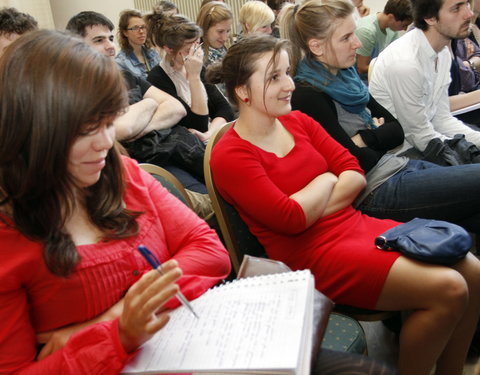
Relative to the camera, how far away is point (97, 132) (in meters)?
0.85

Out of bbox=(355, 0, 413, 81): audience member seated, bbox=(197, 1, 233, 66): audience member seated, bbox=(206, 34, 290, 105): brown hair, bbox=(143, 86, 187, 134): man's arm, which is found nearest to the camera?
bbox=(206, 34, 290, 105): brown hair

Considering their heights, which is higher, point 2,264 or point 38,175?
point 38,175

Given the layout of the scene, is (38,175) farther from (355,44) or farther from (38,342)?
(355,44)

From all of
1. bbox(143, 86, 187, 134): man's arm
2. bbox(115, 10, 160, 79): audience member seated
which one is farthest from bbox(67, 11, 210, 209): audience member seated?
bbox(115, 10, 160, 79): audience member seated

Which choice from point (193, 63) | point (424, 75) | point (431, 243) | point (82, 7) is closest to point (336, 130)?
point (431, 243)

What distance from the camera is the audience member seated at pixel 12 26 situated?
2.25 meters

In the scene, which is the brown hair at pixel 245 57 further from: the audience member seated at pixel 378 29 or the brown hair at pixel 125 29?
the audience member seated at pixel 378 29

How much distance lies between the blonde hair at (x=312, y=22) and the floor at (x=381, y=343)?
1088 mm

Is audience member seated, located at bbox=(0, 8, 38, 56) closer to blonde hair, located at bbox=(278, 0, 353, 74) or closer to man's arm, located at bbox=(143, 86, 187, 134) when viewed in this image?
man's arm, located at bbox=(143, 86, 187, 134)

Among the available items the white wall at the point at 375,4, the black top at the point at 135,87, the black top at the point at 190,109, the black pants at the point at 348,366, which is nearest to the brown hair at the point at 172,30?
the black top at the point at 190,109

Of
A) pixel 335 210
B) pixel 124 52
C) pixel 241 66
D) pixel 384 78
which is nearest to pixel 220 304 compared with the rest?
pixel 335 210

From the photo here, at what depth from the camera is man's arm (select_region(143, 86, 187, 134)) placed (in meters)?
2.04

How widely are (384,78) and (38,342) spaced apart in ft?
6.27

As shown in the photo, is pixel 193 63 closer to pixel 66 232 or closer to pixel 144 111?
pixel 144 111
